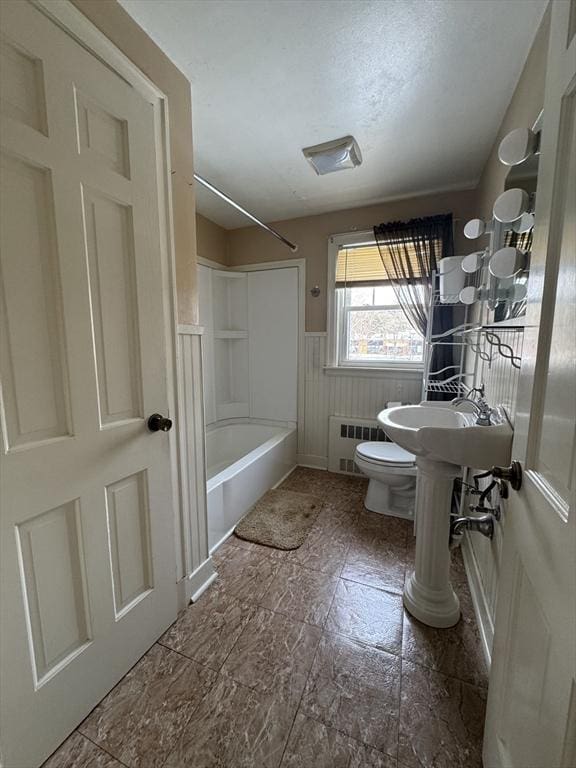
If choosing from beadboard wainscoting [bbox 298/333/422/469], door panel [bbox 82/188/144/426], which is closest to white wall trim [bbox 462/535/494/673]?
beadboard wainscoting [bbox 298/333/422/469]

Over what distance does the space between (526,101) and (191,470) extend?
6.91 ft

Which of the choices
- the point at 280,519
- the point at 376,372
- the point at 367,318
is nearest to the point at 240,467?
the point at 280,519

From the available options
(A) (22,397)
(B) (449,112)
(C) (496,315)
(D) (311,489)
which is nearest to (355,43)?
(B) (449,112)

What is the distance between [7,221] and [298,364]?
2.32m

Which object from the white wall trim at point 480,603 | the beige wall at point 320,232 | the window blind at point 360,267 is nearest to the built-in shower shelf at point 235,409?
the beige wall at point 320,232

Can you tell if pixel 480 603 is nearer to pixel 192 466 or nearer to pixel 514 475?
pixel 514 475

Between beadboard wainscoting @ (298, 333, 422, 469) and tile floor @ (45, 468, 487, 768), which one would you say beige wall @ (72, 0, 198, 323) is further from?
beadboard wainscoting @ (298, 333, 422, 469)

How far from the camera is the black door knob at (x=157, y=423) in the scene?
1138 mm

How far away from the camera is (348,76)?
52.1 inches

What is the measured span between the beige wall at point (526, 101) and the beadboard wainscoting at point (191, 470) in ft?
5.21

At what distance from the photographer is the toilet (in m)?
2.03

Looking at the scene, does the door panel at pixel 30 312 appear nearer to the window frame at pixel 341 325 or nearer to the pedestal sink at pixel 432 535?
the pedestal sink at pixel 432 535

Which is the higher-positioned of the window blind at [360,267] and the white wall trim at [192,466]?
the window blind at [360,267]

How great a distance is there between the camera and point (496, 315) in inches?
58.6
